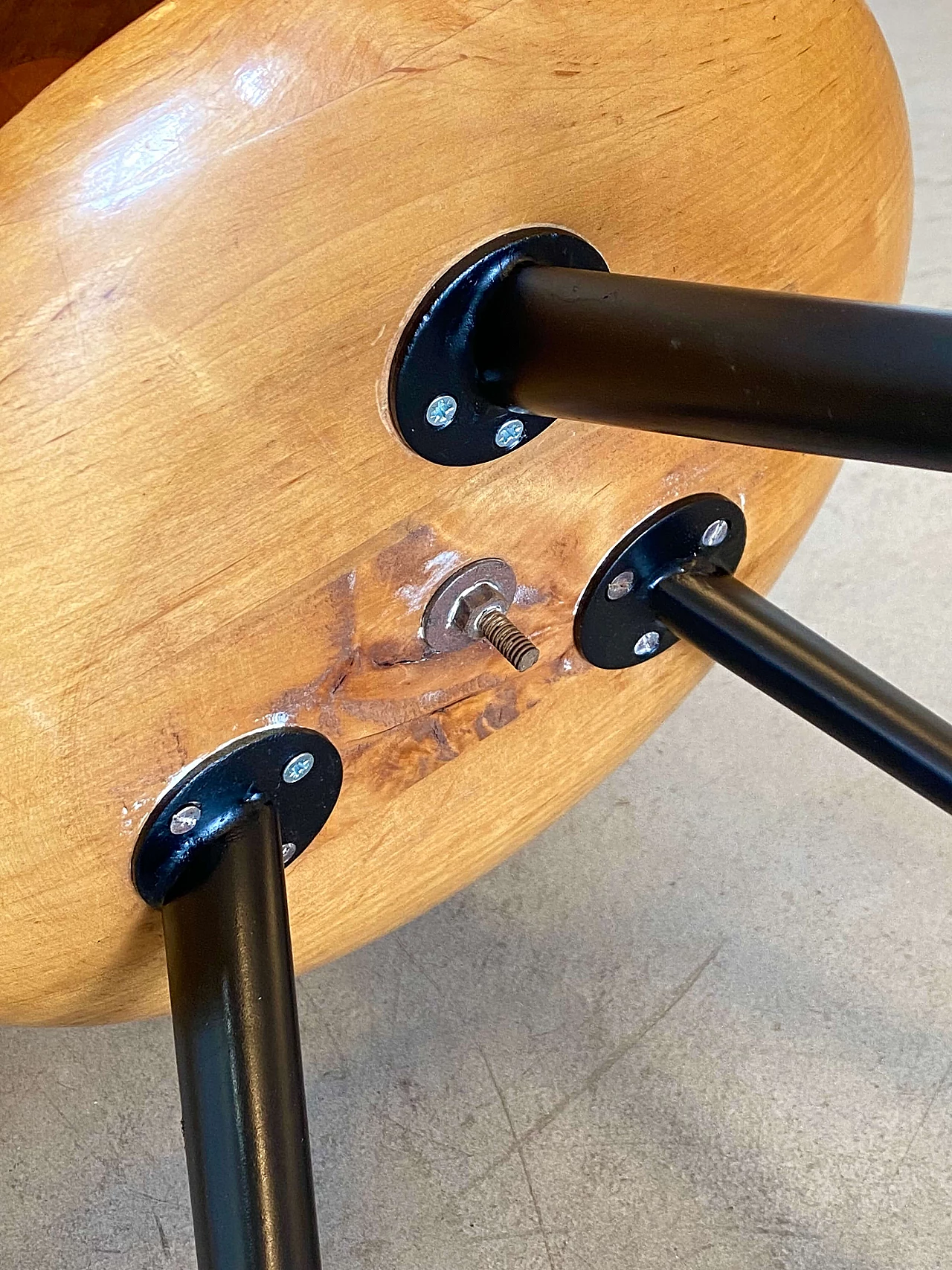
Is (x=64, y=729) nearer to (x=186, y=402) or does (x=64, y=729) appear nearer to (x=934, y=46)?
(x=186, y=402)

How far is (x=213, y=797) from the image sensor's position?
1.81 ft

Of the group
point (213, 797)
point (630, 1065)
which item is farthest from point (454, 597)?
point (630, 1065)

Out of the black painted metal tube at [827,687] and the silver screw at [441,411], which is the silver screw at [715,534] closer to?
the black painted metal tube at [827,687]

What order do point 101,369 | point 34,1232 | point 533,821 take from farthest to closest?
point 34,1232, point 533,821, point 101,369

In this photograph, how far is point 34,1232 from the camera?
842mm

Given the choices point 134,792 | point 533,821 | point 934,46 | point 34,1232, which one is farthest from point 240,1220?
point 934,46

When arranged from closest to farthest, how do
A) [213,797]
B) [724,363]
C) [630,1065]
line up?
[724,363] → [213,797] → [630,1065]

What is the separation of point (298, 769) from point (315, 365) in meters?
0.19

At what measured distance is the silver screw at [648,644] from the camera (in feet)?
2.37

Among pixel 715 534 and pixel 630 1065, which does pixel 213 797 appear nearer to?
pixel 715 534

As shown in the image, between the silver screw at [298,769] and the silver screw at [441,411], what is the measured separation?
16cm

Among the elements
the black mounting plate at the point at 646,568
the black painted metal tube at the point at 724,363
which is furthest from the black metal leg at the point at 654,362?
the black mounting plate at the point at 646,568

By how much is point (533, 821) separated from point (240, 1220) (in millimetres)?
289

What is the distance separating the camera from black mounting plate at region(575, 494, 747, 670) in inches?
26.3
